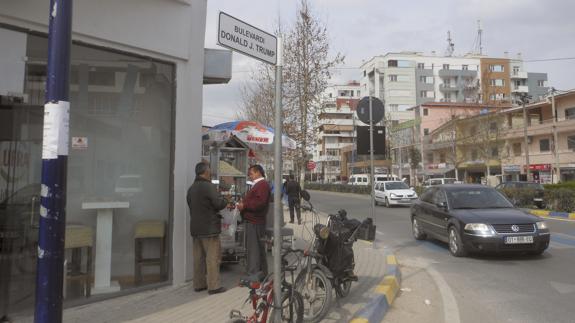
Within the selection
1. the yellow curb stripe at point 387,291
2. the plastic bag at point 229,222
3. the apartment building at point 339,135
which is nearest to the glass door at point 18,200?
the plastic bag at point 229,222

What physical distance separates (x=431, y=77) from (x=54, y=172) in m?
81.9

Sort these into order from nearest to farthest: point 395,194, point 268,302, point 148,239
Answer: point 268,302 < point 148,239 < point 395,194

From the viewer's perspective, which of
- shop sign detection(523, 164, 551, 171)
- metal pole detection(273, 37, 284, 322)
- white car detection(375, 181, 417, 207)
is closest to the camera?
metal pole detection(273, 37, 284, 322)

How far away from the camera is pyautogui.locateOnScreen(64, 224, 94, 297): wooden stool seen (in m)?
5.41

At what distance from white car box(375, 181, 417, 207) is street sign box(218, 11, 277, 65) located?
2208 cm

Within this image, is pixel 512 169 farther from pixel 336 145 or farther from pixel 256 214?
pixel 336 145

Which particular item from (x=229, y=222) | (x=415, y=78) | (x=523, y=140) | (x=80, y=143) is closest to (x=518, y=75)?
(x=415, y=78)

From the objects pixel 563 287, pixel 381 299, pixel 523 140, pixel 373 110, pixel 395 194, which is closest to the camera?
pixel 381 299

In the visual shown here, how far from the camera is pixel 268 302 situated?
12.6 feet

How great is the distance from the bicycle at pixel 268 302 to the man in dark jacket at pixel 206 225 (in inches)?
61.2

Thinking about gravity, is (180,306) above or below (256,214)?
below

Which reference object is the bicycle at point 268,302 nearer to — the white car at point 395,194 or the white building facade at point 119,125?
the white building facade at point 119,125

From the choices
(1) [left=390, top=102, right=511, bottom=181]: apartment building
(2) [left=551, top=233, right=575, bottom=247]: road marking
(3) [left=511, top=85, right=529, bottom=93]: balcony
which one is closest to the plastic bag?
(2) [left=551, top=233, right=575, bottom=247]: road marking

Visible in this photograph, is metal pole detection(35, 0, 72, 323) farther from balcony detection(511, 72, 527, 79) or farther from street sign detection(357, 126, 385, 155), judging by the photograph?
balcony detection(511, 72, 527, 79)
